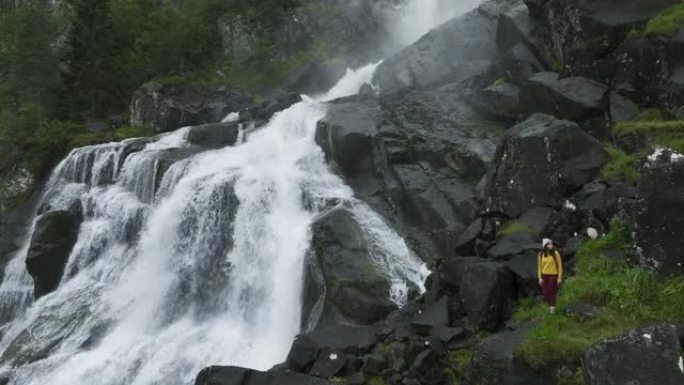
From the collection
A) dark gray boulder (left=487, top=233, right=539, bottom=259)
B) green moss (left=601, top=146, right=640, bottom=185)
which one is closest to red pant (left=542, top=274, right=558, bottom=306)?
dark gray boulder (left=487, top=233, right=539, bottom=259)

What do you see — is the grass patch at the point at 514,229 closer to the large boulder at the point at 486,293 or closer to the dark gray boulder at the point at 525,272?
the dark gray boulder at the point at 525,272

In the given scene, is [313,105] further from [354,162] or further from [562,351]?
[562,351]

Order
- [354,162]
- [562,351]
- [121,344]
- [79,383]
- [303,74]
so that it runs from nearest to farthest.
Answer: [562,351] → [79,383] → [121,344] → [354,162] → [303,74]

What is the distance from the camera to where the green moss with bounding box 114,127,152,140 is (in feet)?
139

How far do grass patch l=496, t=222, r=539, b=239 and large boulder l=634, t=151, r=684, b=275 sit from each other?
16.6 ft

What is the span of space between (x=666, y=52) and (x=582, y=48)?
4.71 m

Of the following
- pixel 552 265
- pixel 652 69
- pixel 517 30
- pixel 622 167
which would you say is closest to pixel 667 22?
pixel 652 69

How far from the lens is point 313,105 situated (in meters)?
33.9

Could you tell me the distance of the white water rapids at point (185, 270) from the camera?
20.5 m

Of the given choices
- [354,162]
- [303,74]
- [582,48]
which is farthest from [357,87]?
[582,48]

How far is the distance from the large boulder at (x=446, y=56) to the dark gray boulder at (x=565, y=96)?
435 inches

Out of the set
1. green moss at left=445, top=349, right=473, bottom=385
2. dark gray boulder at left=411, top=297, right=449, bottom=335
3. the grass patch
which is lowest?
green moss at left=445, top=349, right=473, bottom=385

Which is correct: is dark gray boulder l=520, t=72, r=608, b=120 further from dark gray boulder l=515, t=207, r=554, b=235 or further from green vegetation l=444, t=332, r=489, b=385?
green vegetation l=444, t=332, r=489, b=385

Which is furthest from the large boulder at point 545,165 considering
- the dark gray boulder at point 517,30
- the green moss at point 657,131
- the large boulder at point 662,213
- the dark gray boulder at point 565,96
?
the dark gray boulder at point 517,30
